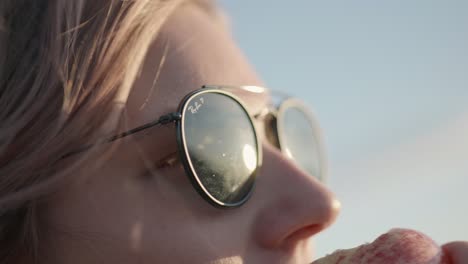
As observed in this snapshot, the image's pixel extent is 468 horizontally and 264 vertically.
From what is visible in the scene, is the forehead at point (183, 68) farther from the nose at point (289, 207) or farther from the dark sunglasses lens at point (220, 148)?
the nose at point (289, 207)

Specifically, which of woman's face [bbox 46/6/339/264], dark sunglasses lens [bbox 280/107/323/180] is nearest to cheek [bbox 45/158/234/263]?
woman's face [bbox 46/6/339/264]

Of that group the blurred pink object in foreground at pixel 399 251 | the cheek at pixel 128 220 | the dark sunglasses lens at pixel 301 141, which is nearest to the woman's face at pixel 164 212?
the cheek at pixel 128 220

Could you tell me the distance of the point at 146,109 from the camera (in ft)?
6.61

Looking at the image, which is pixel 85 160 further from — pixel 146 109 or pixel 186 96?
pixel 186 96

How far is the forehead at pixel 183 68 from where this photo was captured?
2.03m

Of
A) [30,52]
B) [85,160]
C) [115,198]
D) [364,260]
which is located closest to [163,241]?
[115,198]

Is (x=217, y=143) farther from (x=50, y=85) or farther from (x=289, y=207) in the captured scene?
(x=50, y=85)

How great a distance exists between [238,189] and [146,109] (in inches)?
18.5

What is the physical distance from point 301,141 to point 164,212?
1.11 metres

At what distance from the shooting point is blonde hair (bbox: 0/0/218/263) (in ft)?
6.32

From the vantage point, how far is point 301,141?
281cm

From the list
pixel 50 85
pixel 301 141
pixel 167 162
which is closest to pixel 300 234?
pixel 167 162

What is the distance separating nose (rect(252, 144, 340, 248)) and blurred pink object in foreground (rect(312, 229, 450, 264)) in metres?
0.19

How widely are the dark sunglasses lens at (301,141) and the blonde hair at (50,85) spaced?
0.85 meters
